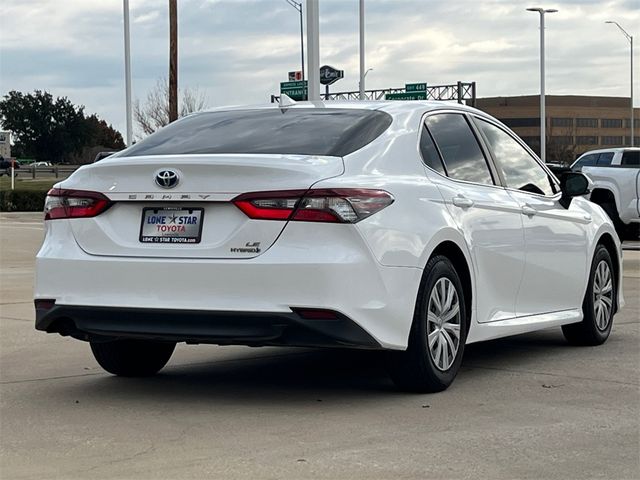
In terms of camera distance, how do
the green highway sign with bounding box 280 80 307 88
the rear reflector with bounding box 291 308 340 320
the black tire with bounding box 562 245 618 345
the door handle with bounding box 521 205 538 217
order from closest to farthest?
the rear reflector with bounding box 291 308 340 320, the door handle with bounding box 521 205 538 217, the black tire with bounding box 562 245 618 345, the green highway sign with bounding box 280 80 307 88

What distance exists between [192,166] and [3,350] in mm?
3219

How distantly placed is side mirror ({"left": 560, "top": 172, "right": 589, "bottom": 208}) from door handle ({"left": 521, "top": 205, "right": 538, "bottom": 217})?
2.03 feet

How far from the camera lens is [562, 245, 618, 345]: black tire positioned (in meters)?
→ 8.64

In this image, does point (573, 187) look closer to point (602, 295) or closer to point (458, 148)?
point (602, 295)

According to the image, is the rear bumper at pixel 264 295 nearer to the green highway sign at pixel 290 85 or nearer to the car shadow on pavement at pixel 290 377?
the car shadow on pavement at pixel 290 377

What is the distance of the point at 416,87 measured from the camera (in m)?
73.4

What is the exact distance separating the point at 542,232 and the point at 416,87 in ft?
218

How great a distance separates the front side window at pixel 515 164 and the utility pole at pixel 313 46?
488 inches

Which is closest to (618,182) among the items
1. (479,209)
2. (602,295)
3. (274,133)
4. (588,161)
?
(588,161)

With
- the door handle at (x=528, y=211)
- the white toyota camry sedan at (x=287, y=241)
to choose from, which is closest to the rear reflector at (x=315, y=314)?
the white toyota camry sedan at (x=287, y=241)

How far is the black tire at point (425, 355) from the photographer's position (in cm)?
631

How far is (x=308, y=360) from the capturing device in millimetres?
7996

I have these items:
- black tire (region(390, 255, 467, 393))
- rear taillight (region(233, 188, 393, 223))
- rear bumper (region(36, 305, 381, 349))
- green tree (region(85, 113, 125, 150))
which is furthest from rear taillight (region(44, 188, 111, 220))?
green tree (region(85, 113, 125, 150))

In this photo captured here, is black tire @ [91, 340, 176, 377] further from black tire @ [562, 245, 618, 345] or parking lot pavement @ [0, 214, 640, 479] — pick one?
black tire @ [562, 245, 618, 345]
